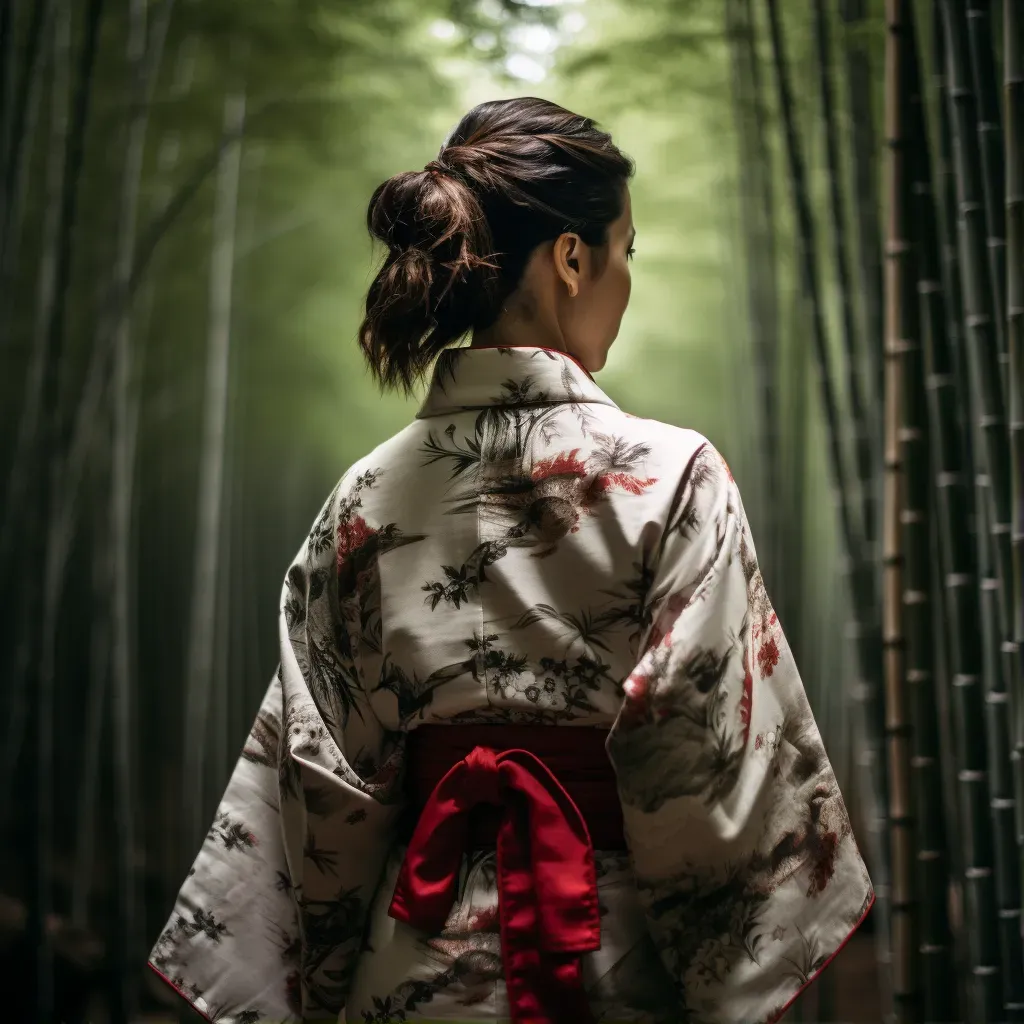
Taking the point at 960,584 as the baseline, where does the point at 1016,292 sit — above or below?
above

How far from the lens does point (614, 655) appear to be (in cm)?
85

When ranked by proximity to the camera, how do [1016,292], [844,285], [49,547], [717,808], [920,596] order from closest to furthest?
[717,808]
[1016,292]
[920,596]
[844,285]
[49,547]

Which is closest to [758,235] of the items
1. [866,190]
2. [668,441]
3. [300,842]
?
[866,190]

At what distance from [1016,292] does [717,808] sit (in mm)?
722

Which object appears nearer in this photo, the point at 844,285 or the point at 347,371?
the point at 844,285

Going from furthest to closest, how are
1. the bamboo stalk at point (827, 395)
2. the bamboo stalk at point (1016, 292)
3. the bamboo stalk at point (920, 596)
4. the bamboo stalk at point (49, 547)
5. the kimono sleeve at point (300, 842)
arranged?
the bamboo stalk at point (49, 547), the bamboo stalk at point (827, 395), the bamboo stalk at point (920, 596), the bamboo stalk at point (1016, 292), the kimono sleeve at point (300, 842)

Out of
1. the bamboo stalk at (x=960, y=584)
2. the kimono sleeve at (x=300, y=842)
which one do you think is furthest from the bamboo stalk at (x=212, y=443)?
the bamboo stalk at (x=960, y=584)

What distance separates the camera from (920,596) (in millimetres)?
1240

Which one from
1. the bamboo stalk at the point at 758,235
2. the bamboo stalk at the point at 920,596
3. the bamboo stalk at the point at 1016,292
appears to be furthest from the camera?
the bamboo stalk at the point at 758,235

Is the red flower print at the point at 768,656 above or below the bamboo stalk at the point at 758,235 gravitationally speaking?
below

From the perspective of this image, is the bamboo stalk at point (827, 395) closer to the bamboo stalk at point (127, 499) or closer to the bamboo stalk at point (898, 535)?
the bamboo stalk at point (898, 535)

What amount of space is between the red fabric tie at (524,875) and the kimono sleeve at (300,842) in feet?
0.23

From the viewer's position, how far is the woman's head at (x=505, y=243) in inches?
35.7

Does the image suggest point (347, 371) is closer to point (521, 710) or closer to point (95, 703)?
point (95, 703)
